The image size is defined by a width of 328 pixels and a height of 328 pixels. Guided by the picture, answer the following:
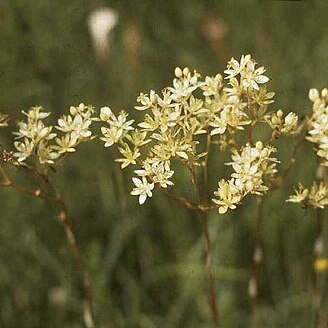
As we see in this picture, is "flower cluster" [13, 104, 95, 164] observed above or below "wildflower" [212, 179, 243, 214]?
above

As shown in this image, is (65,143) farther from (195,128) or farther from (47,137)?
(195,128)

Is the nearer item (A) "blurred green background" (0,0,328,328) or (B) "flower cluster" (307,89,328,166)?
(B) "flower cluster" (307,89,328,166)

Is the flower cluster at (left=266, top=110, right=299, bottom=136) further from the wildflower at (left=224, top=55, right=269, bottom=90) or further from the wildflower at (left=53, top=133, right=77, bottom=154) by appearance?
the wildflower at (left=53, top=133, right=77, bottom=154)

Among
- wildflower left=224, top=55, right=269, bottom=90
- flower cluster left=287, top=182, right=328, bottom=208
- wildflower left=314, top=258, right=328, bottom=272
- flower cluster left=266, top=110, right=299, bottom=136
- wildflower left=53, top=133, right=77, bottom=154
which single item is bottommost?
flower cluster left=287, top=182, right=328, bottom=208

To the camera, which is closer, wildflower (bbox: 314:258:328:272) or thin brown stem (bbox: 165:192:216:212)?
thin brown stem (bbox: 165:192:216:212)

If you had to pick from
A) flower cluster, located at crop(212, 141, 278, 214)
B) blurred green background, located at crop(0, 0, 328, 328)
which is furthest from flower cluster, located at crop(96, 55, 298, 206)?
blurred green background, located at crop(0, 0, 328, 328)


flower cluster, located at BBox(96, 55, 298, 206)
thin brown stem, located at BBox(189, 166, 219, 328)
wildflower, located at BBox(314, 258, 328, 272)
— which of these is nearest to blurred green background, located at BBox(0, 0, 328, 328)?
wildflower, located at BBox(314, 258, 328, 272)

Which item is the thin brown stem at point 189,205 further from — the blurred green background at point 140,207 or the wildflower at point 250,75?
the blurred green background at point 140,207

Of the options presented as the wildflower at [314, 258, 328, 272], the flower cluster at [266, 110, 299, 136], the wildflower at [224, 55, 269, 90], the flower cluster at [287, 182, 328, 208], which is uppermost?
the wildflower at [224, 55, 269, 90]

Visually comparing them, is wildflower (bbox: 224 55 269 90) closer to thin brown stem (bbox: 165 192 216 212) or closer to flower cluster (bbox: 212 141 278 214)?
flower cluster (bbox: 212 141 278 214)
